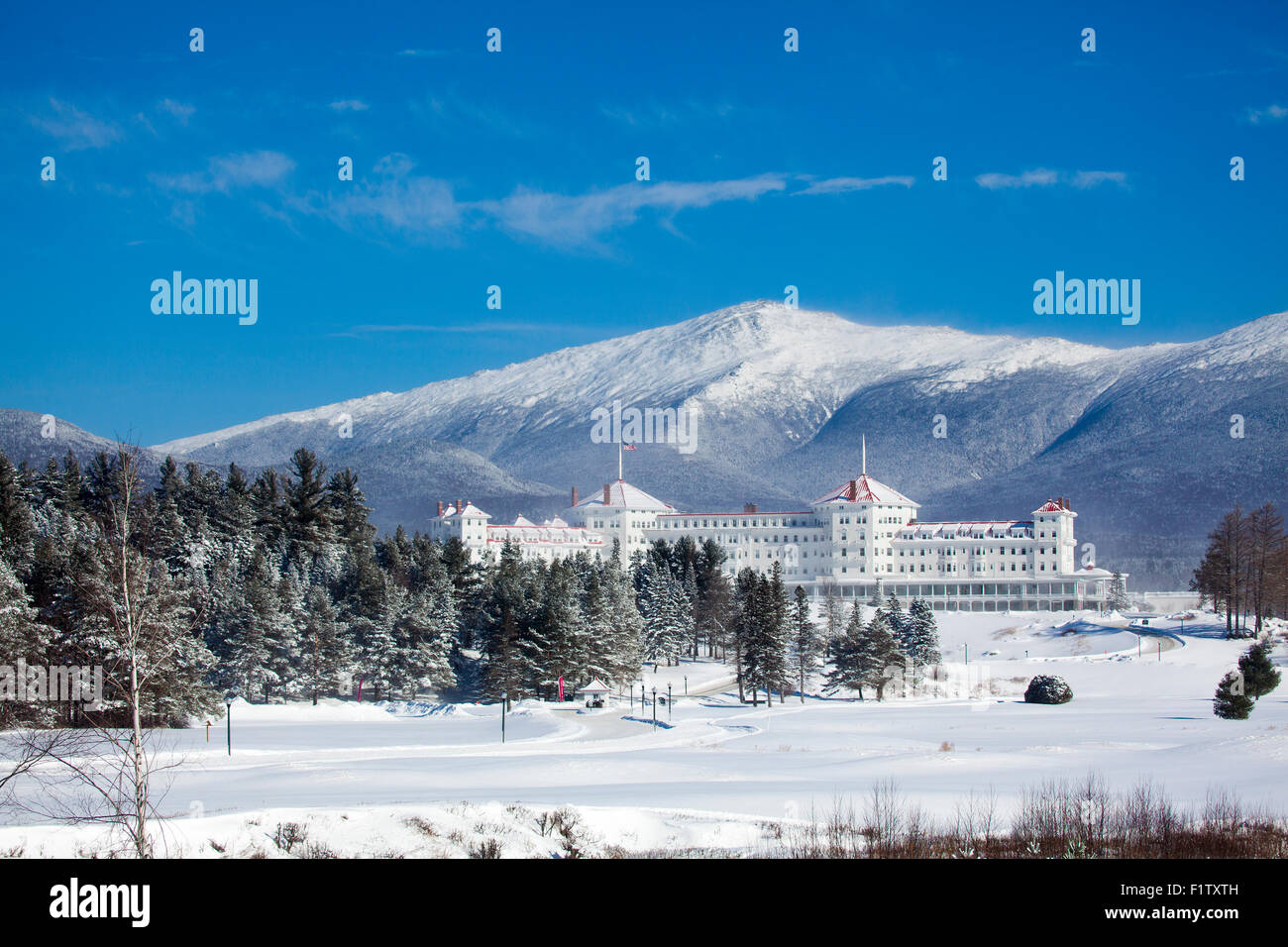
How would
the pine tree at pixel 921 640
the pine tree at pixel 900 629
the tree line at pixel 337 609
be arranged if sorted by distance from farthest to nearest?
the pine tree at pixel 900 629, the pine tree at pixel 921 640, the tree line at pixel 337 609

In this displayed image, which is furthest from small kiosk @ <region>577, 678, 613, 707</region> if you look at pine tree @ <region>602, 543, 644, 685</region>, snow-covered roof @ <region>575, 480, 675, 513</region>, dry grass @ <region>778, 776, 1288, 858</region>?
snow-covered roof @ <region>575, 480, 675, 513</region>

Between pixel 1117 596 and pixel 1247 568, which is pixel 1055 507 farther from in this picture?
pixel 1247 568

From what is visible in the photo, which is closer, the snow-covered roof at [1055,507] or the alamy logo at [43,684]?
the alamy logo at [43,684]

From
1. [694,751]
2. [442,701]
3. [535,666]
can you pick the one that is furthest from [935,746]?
[442,701]

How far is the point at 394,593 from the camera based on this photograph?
80312 millimetres

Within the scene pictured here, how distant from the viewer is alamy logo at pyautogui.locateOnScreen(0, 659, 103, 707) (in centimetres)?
3878

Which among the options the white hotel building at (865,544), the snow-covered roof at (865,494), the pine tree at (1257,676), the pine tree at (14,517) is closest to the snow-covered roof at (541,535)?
the white hotel building at (865,544)

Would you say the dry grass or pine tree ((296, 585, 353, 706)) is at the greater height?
the dry grass

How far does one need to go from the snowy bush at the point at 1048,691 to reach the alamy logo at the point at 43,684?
54851mm

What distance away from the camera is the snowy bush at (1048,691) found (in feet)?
244

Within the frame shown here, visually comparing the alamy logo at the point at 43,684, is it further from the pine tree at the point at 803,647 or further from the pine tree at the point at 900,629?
the pine tree at the point at 900,629

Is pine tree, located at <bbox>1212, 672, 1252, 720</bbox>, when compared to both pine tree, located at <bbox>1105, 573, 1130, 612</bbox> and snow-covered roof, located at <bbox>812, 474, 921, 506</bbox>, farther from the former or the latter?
snow-covered roof, located at <bbox>812, 474, 921, 506</bbox>
